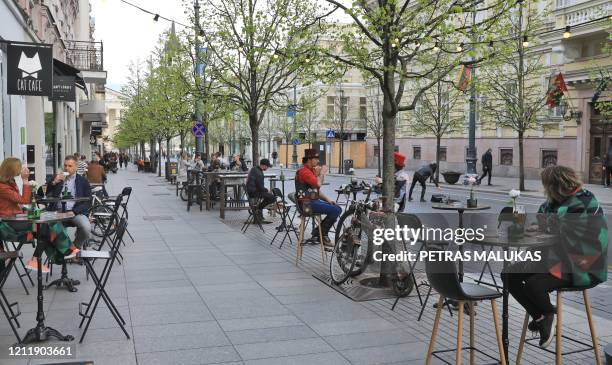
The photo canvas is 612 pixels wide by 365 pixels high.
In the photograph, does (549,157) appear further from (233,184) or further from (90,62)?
(90,62)

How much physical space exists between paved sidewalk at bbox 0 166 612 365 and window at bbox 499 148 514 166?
28.1 metres

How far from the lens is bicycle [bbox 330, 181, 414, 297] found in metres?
7.48

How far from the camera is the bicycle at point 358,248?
295 inches

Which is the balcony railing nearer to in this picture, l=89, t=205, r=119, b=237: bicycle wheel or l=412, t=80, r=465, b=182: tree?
l=412, t=80, r=465, b=182: tree

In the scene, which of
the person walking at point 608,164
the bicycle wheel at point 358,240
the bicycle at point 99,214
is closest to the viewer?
the bicycle wheel at point 358,240

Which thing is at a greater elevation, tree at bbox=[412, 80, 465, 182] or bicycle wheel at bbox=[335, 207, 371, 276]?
Answer: tree at bbox=[412, 80, 465, 182]

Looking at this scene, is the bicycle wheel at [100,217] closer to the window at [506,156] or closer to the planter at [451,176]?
the planter at [451,176]

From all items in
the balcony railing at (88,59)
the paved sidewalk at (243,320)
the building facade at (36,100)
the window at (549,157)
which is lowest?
the paved sidewalk at (243,320)

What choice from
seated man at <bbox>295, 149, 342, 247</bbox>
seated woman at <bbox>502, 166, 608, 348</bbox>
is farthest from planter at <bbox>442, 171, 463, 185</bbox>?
seated woman at <bbox>502, 166, 608, 348</bbox>

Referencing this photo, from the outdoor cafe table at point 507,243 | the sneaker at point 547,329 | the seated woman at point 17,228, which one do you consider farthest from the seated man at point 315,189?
the sneaker at point 547,329

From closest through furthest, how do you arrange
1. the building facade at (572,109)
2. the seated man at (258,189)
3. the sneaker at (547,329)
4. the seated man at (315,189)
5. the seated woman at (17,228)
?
the sneaker at (547,329) → the seated woman at (17,228) → the seated man at (315,189) → the seated man at (258,189) → the building facade at (572,109)

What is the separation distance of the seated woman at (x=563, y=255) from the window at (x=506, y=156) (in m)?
31.7

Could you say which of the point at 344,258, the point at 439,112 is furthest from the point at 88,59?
the point at 344,258

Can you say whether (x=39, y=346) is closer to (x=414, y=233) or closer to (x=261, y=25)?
(x=414, y=233)
